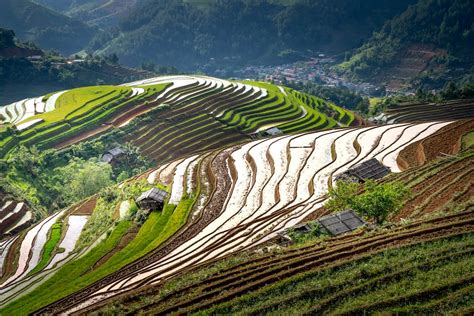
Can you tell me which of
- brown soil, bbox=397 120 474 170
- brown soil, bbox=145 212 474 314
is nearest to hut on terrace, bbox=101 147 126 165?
brown soil, bbox=397 120 474 170

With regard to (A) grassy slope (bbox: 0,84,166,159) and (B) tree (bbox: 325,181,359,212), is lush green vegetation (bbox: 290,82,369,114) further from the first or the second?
(B) tree (bbox: 325,181,359,212)

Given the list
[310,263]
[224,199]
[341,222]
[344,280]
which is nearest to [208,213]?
[224,199]

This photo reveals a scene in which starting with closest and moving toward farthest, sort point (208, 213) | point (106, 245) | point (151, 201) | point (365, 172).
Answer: point (106, 245)
point (208, 213)
point (151, 201)
point (365, 172)

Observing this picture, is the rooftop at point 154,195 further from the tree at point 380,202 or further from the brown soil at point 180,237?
the tree at point 380,202

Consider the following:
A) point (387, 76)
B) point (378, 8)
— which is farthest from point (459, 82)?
point (378, 8)

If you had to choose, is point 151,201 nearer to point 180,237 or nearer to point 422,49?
point 180,237

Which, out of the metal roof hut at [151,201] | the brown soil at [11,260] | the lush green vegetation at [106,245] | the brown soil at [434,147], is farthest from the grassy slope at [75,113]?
the brown soil at [434,147]
